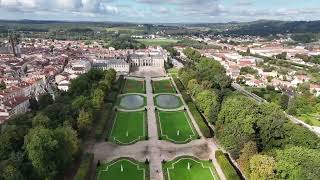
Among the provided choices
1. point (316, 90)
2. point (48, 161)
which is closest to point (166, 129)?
point (48, 161)

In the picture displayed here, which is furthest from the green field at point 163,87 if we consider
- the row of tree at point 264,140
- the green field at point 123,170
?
the green field at point 123,170

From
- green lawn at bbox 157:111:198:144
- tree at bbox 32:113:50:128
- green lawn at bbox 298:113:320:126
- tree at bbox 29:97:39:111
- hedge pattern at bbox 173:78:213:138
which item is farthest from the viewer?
tree at bbox 29:97:39:111

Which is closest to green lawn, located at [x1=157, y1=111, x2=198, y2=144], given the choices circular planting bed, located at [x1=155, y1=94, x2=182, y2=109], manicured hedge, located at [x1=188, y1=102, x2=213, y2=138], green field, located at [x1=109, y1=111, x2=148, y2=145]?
manicured hedge, located at [x1=188, y1=102, x2=213, y2=138]

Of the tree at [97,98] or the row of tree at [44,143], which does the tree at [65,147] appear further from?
the tree at [97,98]

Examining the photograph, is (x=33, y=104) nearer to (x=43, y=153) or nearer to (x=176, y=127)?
(x=176, y=127)

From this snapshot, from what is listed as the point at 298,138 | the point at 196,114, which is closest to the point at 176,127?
the point at 196,114

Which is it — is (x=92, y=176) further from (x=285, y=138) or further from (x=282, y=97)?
(x=282, y=97)

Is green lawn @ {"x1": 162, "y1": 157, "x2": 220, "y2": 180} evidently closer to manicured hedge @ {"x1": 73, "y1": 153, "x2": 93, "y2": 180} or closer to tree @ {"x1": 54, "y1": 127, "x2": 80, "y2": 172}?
manicured hedge @ {"x1": 73, "y1": 153, "x2": 93, "y2": 180}
